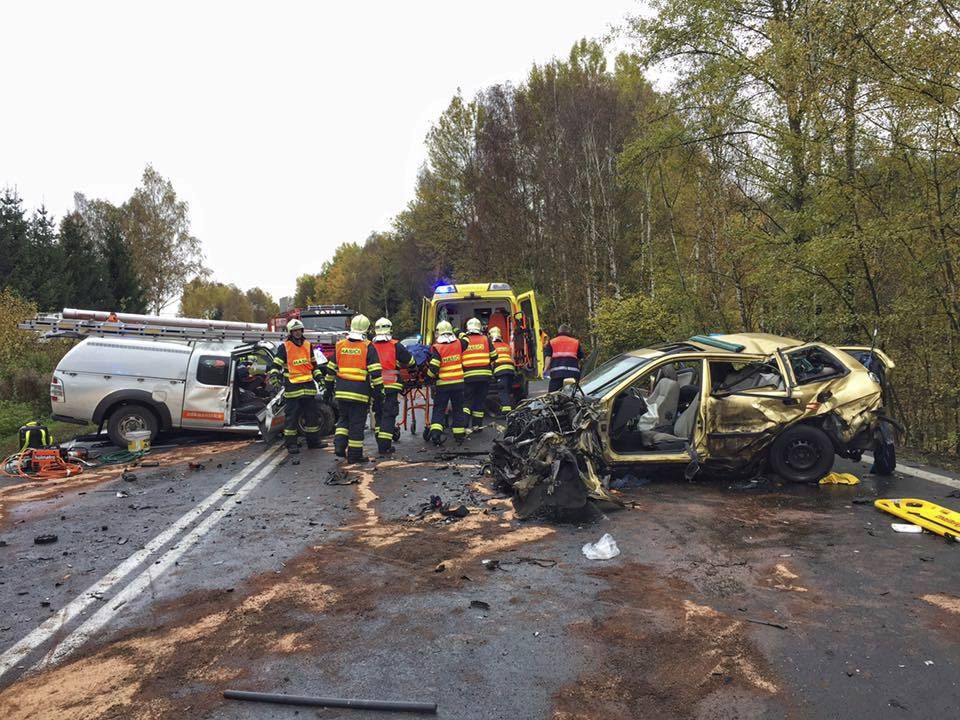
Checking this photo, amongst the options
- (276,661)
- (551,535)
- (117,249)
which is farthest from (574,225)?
(117,249)

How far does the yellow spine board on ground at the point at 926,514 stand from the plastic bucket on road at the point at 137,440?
9.07 metres

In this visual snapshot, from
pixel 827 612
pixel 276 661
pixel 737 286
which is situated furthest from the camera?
pixel 737 286

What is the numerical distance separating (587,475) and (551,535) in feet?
2.46

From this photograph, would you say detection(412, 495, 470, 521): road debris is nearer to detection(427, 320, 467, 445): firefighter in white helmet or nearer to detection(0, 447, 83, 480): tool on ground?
detection(427, 320, 467, 445): firefighter in white helmet

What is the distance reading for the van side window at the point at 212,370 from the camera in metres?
10.1

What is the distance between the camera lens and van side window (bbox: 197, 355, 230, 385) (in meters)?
10.1

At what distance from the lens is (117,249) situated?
1686 inches

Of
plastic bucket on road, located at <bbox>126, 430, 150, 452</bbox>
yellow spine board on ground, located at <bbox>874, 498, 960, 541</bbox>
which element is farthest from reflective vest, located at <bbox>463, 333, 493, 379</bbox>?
yellow spine board on ground, located at <bbox>874, 498, 960, 541</bbox>

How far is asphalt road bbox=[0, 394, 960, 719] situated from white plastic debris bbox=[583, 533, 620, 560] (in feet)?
0.29

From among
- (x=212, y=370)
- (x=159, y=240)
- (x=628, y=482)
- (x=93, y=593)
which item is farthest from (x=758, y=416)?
(x=159, y=240)

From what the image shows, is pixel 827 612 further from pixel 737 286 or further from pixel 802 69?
pixel 737 286

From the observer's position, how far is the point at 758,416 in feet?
22.2

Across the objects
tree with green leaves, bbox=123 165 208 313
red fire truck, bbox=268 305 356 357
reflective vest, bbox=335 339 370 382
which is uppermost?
tree with green leaves, bbox=123 165 208 313

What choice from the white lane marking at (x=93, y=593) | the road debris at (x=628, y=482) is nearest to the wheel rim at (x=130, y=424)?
the white lane marking at (x=93, y=593)
